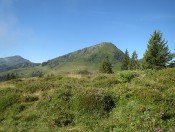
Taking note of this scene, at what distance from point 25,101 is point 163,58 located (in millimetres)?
37068

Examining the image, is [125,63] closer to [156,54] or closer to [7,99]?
[156,54]

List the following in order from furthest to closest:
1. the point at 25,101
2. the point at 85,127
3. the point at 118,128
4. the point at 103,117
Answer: the point at 25,101 < the point at 103,117 < the point at 85,127 < the point at 118,128

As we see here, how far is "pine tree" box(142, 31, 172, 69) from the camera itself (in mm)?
46344

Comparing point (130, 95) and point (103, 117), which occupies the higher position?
point (130, 95)

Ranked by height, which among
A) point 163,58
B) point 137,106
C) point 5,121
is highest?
point 163,58

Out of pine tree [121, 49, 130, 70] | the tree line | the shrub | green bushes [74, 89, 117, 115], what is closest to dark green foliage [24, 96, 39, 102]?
green bushes [74, 89, 117, 115]

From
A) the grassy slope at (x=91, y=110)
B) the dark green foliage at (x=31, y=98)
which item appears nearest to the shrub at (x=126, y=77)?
the grassy slope at (x=91, y=110)

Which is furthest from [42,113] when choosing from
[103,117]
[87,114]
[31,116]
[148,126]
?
[148,126]

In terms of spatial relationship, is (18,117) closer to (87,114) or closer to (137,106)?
(87,114)

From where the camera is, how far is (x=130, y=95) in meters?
13.4

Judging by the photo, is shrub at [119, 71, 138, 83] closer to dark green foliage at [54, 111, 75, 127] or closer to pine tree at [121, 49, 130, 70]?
dark green foliage at [54, 111, 75, 127]

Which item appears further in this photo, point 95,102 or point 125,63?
point 125,63

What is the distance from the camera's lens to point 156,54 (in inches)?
1861

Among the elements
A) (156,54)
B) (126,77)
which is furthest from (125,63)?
(126,77)
